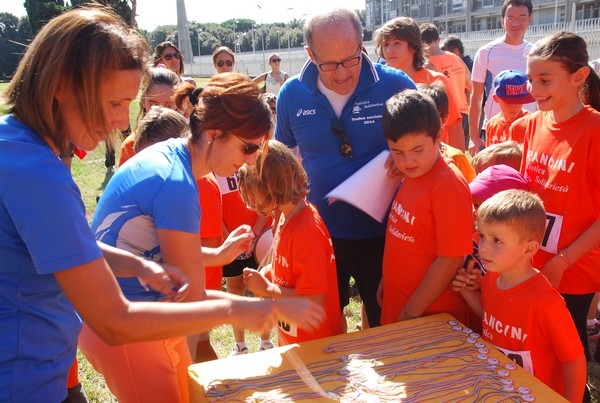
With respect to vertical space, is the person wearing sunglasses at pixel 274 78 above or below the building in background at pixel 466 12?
below

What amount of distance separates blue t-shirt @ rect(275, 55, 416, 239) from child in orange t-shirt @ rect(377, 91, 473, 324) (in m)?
0.30

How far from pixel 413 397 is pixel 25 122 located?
1175 mm

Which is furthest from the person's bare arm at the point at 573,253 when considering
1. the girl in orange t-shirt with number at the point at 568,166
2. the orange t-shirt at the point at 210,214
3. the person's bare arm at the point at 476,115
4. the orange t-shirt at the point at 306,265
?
the person's bare arm at the point at 476,115

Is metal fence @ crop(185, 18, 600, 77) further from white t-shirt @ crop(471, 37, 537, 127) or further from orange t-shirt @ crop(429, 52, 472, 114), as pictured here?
white t-shirt @ crop(471, 37, 537, 127)

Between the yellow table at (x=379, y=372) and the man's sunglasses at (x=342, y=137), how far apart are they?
2.98ft

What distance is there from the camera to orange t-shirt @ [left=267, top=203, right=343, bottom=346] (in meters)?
1.93

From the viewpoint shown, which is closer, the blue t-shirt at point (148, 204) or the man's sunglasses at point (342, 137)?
the blue t-shirt at point (148, 204)

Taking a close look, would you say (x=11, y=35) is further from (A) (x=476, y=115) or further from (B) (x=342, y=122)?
(B) (x=342, y=122)

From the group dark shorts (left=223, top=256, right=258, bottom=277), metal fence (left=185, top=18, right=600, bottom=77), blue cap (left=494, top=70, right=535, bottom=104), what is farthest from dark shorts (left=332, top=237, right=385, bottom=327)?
metal fence (left=185, top=18, right=600, bottom=77)

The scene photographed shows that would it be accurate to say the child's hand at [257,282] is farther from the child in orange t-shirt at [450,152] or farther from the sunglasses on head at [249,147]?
the child in orange t-shirt at [450,152]

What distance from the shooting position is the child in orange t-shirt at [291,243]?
1.93 meters

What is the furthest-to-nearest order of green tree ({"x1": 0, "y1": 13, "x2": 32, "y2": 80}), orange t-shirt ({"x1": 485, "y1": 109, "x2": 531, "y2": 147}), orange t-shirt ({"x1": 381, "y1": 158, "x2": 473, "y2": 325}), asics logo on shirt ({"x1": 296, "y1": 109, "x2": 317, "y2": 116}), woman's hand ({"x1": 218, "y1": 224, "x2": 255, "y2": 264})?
green tree ({"x1": 0, "y1": 13, "x2": 32, "y2": 80}) < orange t-shirt ({"x1": 485, "y1": 109, "x2": 531, "y2": 147}) < asics logo on shirt ({"x1": 296, "y1": 109, "x2": 317, "y2": 116}) < woman's hand ({"x1": 218, "y1": 224, "x2": 255, "y2": 264}) < orange t-shirt ({"x1": 381, "y1": 158, "x2": 473, "y2": 325})

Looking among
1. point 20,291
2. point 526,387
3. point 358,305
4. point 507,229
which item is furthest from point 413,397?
point 358,305

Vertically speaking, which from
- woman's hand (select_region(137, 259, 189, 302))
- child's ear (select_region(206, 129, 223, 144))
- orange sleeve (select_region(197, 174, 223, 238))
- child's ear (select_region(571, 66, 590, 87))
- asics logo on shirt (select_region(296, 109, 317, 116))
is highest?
child's ear (select_region(571, 66, 590, 87))
